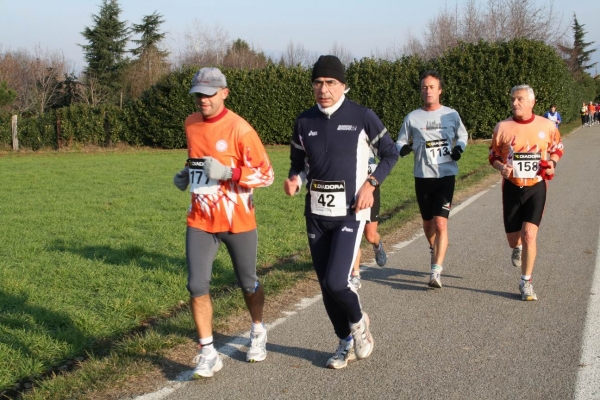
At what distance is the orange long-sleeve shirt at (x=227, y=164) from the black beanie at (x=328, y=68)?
23.6 inches

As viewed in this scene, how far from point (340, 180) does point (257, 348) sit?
1.37 meters

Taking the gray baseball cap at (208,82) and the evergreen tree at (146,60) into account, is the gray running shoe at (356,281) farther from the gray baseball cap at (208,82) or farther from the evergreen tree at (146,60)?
the evergreen tree at (146,60)

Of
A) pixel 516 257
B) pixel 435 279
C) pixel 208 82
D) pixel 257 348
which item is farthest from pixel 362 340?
pixel 516 257

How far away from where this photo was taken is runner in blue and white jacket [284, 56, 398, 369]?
464 centimetres

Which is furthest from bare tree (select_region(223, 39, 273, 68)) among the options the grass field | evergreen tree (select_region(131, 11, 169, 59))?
the grass field

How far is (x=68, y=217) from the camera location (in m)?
12.0

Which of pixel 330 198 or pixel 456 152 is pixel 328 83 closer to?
pixel 330 198

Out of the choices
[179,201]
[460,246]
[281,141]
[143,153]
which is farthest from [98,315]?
[281,141]

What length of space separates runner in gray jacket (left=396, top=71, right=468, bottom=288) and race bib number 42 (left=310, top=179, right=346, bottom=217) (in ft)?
8.07

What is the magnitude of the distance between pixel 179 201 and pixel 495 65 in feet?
68.5

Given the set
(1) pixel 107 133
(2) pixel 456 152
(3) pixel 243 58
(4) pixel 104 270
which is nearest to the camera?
(2) pixel 456 152

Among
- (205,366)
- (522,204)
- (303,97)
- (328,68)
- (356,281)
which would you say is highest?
(303,97)

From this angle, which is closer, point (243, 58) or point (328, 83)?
point (328, 83)

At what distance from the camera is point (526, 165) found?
6.68 m
